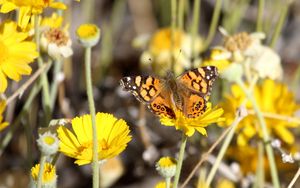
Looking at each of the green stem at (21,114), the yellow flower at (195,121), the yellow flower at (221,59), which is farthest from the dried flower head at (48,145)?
the yellow flower at (221,59)

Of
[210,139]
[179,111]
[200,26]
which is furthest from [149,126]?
[179,111]

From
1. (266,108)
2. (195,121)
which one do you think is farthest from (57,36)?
(266,108)

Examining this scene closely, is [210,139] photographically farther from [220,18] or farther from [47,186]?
[47,186]

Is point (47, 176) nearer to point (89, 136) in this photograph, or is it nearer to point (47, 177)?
point (47, 177)

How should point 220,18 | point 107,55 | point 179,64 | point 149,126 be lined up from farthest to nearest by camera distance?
1. point 220,18
2. point 107,55
3. point 149,126
4. point 179,64

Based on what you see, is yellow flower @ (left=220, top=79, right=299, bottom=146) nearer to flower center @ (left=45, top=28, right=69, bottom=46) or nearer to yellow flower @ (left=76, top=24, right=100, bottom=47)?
flower center @ (left=45, top=28, right=69, bottom=46)

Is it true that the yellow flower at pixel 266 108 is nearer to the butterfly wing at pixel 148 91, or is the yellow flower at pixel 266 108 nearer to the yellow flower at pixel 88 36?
the butterfly wing at pixel 148 91

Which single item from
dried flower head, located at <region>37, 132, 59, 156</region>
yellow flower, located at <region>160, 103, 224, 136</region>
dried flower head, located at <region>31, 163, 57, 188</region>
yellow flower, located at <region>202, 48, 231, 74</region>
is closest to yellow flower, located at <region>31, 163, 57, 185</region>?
dried flower head, located at <region>31, 163, 57, 188</region>
